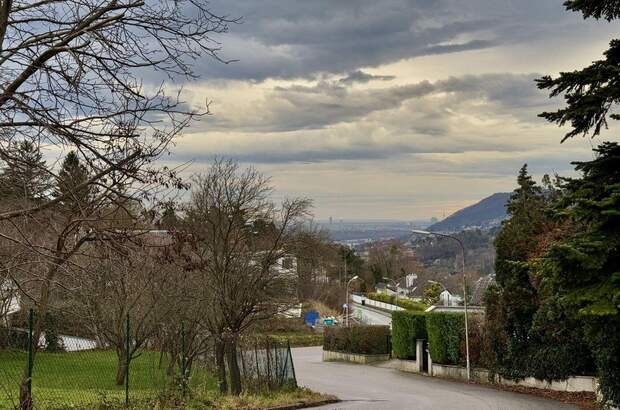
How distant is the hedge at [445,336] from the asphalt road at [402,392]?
1318 mm

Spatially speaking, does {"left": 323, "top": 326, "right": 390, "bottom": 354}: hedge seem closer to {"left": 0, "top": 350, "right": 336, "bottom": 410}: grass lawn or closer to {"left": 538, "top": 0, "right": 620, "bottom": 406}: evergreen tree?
{"left": 0, "top": 350, "right": 336, "bottom": 410}: grass lawn

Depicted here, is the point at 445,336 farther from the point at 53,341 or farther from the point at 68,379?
the point at 68,379

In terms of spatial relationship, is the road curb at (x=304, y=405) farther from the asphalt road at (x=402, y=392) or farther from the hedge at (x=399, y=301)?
the hedge at (x=399, y=301)

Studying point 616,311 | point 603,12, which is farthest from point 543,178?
point 616,311

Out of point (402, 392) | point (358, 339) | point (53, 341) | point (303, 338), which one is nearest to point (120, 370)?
point (53, 341)

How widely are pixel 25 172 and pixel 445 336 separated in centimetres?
3027

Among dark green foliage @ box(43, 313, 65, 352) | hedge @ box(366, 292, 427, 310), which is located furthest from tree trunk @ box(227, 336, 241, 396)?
hedge @ box(366, 292, 427, 310)

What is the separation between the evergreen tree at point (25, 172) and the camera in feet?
25.9

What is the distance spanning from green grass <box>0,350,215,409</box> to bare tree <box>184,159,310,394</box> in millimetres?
6193

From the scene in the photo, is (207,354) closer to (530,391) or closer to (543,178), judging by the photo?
(530,391)

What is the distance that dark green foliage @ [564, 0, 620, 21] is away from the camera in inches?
537

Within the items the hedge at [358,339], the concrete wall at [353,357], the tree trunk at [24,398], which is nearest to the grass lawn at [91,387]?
the tree trunk at [24,398]

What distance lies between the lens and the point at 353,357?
50.2 m

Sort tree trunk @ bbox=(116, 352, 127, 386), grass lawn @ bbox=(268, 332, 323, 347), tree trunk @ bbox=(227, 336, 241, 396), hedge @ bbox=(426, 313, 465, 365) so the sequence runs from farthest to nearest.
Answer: grass lawn @ bbox=(268, 332, 323, 347), hedge @ bbox=(426, 313, 465, 365), tree trunk @ bbox=(227, 336, 241, 396), tree trunk @ bbox=(116, 352, 127, 386)
